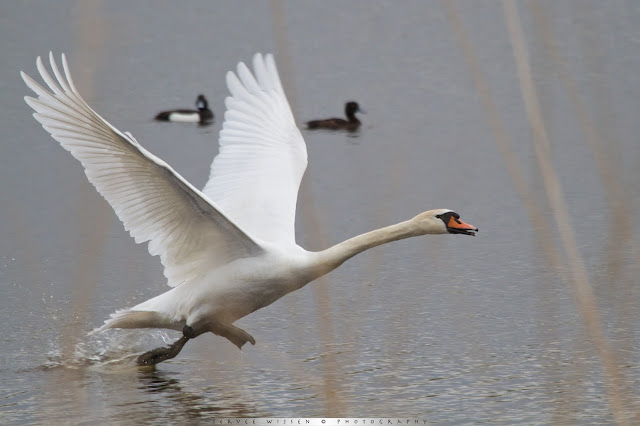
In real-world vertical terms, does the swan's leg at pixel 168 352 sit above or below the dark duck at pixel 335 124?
below

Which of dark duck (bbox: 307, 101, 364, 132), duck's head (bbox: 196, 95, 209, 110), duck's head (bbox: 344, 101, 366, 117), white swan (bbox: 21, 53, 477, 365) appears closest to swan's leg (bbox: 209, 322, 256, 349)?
white swan (bbox: 21, 53, 477, 365)

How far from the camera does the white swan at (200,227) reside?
561 centimetres

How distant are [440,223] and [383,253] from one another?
11.0ft

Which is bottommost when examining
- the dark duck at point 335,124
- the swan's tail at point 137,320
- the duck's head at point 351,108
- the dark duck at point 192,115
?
the swan's tail at point 137,320


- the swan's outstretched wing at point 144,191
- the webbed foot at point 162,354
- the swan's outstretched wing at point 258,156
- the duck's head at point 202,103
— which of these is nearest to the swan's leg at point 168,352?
the webbed foot at point 162,354

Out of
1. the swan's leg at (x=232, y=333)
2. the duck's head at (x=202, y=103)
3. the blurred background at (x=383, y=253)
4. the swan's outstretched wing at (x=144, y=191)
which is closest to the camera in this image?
the blurred background at (x=383, y=253)

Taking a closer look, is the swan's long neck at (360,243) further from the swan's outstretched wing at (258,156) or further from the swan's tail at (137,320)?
the swan's tail at (137,320)

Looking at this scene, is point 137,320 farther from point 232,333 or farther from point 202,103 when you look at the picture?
point 202,103

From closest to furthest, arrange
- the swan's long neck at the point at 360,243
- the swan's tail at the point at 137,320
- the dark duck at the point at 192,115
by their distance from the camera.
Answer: the swan's long neck at the point at 360,243 < the swan's tail at the point at 137,320 < the dark duck at the point at 192,115

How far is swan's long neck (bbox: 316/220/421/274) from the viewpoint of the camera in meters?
5.84

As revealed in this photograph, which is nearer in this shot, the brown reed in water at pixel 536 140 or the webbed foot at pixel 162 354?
the brown reed in water at pixel 536 140

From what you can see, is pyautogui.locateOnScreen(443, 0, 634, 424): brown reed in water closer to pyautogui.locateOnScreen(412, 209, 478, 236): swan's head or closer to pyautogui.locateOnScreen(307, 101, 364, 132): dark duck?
pyautogui.locateOnScreen(412, 209, 478, 236): swan's head

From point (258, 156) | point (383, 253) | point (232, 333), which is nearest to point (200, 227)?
point (232, 333)

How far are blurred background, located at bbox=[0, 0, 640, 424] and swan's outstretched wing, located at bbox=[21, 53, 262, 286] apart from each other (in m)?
0.34
